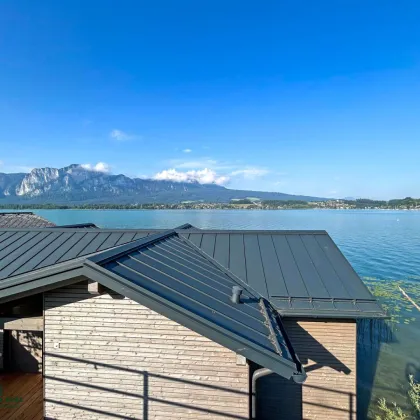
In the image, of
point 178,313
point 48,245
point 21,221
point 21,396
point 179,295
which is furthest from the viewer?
point 21,221

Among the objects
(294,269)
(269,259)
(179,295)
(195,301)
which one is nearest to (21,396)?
(179,295)

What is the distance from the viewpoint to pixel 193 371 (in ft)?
16.3

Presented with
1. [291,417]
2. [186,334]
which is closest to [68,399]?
[186,334]

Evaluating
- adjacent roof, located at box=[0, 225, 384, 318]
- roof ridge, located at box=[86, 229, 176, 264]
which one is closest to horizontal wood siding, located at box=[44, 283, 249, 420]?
roof ridge, located at box=[86, 229, 176, 264]

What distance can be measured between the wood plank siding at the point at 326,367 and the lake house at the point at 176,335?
23mm

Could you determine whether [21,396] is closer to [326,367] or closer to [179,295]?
[179,295]

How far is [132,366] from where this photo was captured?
195 inches

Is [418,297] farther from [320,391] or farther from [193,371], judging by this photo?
[193,371]

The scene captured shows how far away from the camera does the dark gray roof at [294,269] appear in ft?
21.6

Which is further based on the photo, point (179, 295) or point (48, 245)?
point (48, 245)

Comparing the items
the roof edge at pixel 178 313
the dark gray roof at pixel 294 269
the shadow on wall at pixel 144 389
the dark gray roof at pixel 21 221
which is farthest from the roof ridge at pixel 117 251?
the dark gray roof at pixel 21 221

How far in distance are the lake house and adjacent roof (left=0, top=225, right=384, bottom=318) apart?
0.15ft

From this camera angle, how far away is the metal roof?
13.2 ft

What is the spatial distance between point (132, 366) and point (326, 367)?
4.45 m
